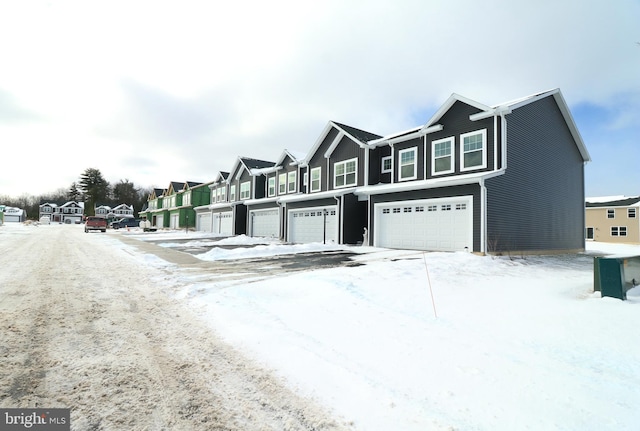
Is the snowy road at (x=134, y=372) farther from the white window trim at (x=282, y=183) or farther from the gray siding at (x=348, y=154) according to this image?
the white window trim at (x=282, y=183)

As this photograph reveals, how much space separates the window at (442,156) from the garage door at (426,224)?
2.10 meters

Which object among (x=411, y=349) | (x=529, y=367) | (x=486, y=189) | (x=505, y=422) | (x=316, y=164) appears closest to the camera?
(x=505, y=422)

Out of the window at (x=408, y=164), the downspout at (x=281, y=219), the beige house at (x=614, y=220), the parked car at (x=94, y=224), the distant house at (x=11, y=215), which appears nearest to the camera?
the window at (x=408, y=164)

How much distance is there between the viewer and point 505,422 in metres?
2.68

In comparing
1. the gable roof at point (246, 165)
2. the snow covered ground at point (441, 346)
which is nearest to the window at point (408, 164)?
the snow covered ground at point (441, 346)

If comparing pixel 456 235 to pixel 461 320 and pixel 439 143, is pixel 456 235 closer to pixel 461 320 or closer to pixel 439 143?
pixel 439 143

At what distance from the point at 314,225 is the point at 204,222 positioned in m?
23.9

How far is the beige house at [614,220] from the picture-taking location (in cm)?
3284

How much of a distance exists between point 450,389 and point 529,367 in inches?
46.2

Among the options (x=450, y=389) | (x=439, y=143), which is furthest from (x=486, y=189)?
(x=450, y=389)

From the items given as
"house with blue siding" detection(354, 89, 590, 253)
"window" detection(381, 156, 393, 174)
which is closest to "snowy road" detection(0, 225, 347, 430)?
"house with blue siding" detection(354, 89, 590, 253)

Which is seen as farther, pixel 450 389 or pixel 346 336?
pixel 346 336

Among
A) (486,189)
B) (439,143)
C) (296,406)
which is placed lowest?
(296,406)

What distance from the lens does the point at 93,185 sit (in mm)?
91375
